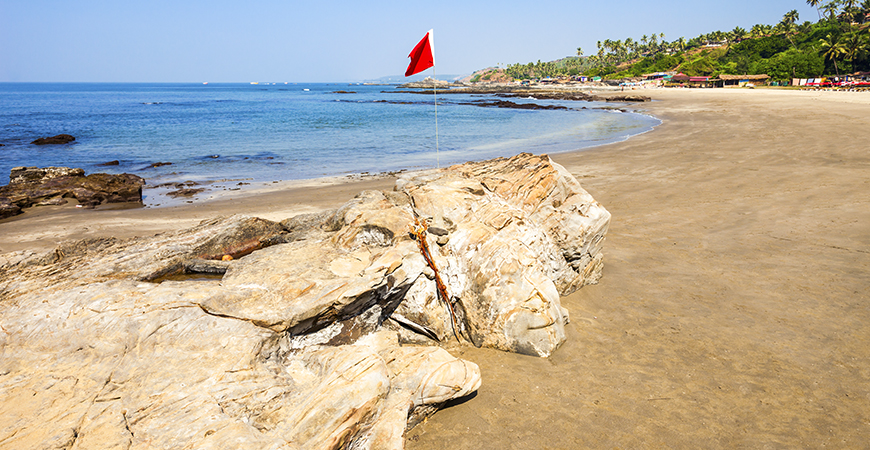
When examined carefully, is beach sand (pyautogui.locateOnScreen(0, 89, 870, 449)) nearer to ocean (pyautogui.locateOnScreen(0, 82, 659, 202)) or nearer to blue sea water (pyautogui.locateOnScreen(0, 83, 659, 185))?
blue sea water (pyautogui.locateOnScreen(0, 83, 659, 185))

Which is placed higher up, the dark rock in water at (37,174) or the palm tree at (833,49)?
the palm tree at (833,49)

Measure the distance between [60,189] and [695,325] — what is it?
19455mm

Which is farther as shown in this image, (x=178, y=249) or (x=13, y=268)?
(x=178, y=249)

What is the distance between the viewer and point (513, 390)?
5.21 meters

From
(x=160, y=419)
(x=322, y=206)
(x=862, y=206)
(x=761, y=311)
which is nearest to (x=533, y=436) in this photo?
(x=160, y=419)

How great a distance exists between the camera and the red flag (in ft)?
28.4

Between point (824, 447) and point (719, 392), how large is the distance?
0.99 m

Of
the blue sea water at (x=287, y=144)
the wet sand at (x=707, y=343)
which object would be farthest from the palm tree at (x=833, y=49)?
the wet sand at (x=707, y=343)

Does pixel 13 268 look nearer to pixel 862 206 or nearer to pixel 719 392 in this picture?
pixel 719 392

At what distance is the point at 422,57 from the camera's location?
8805 mm

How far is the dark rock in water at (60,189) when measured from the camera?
1445 cm

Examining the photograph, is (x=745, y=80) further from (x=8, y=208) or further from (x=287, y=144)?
(x=8, y=208)

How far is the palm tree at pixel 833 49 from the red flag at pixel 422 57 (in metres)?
96.9

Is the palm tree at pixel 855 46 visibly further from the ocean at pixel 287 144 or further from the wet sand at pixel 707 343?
the wet sand at pixel 707 343
